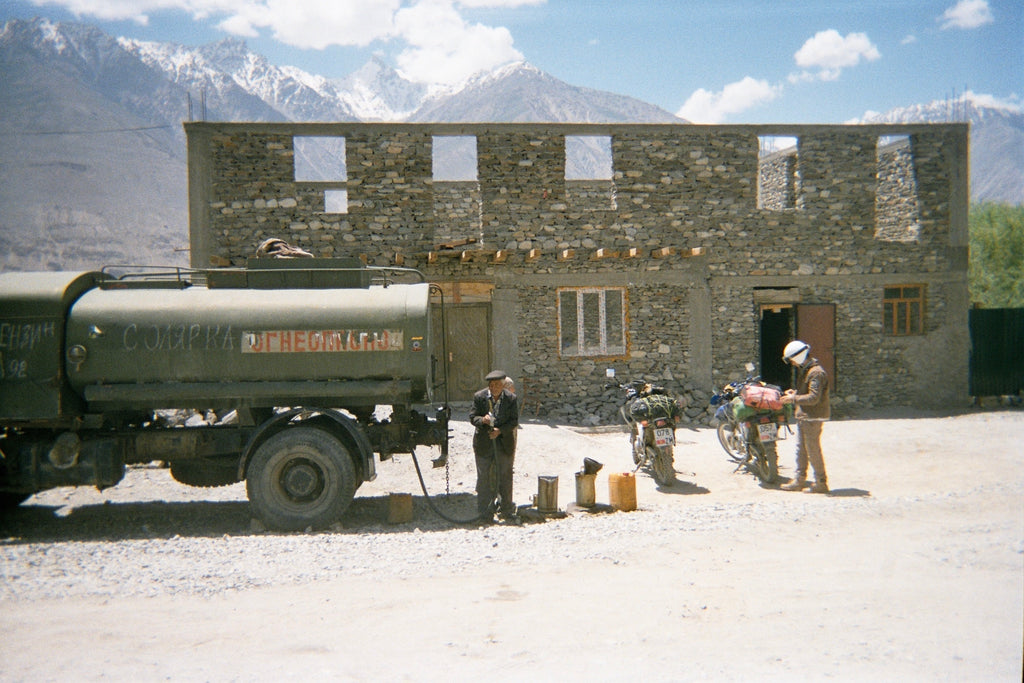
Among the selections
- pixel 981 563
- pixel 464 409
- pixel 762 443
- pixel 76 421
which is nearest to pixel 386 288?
pixel 76 421

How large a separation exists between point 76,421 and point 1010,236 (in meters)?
26.6

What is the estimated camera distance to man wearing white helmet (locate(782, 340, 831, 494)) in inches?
293

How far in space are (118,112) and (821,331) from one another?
1625cm

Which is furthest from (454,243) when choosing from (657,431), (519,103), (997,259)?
(519,103)

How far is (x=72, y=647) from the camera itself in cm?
390

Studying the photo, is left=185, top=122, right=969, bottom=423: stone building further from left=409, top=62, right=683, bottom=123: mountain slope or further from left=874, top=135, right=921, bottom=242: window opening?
left=409, top=62, right=683, bottom=123: mountain slope

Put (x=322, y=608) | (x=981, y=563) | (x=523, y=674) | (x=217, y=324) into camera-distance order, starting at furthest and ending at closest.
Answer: (x=217, y=324), (x=981, y=563), (x=322, y=608), (x=523, y=674)

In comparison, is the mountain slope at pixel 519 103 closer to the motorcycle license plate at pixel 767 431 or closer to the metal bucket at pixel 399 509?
the motorcycle license plate at pixel 767 431

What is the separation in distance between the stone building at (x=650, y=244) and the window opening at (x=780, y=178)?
1.04 ft

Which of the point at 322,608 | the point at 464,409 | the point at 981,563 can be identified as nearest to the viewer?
the point at 322,608

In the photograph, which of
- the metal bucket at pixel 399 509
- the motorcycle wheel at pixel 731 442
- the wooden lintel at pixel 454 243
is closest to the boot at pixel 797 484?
the motorcycle wheel at pixel 731 442

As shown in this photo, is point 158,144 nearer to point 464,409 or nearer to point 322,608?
point 464,409

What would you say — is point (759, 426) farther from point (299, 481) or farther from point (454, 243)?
point (454, 243)

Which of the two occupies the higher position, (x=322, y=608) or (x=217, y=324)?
(x=217, y=324)
